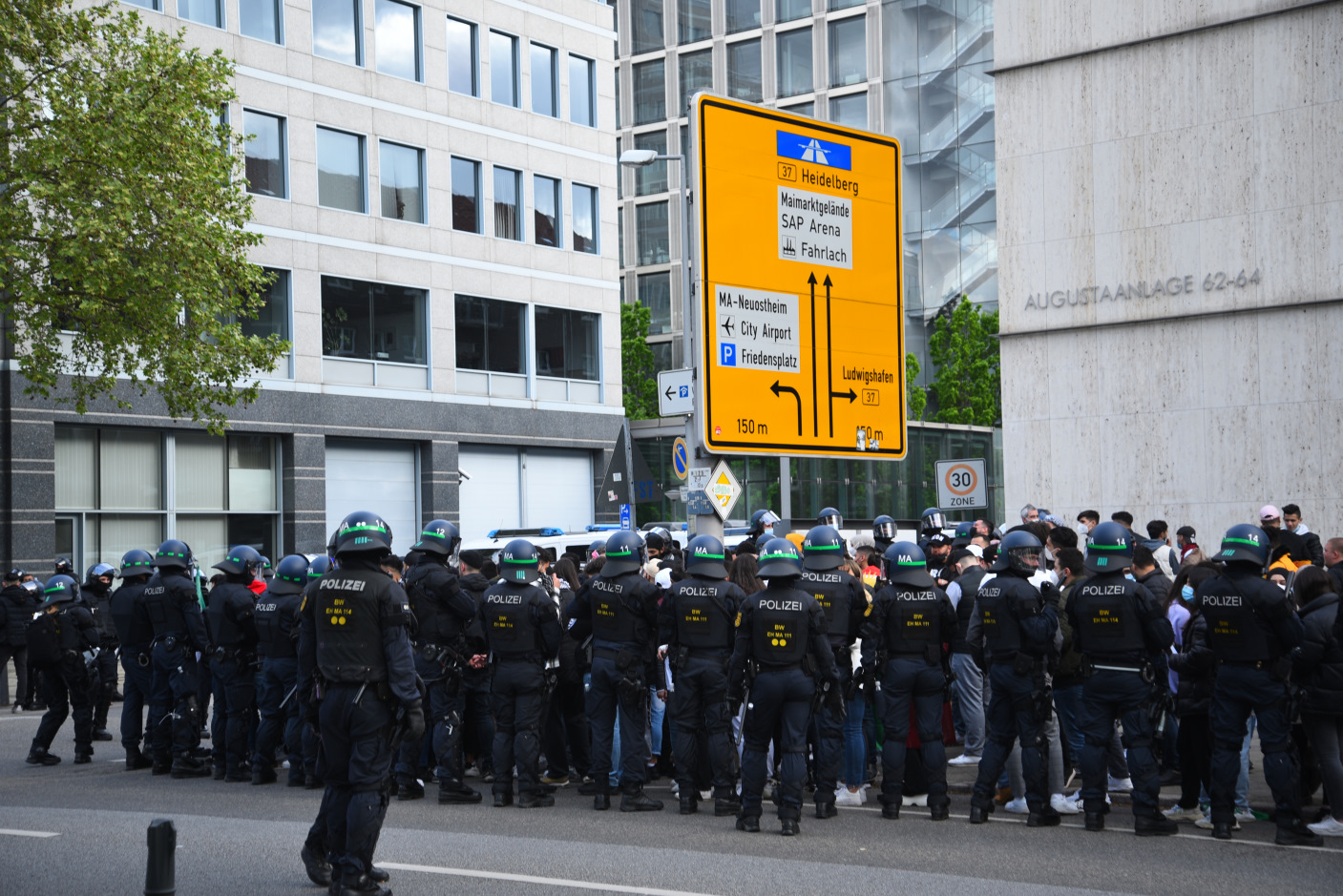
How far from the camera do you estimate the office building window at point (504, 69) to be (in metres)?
34.4

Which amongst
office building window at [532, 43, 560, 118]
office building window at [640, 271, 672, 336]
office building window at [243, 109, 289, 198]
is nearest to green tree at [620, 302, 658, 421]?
office building window at [640, 271, 672, 336]

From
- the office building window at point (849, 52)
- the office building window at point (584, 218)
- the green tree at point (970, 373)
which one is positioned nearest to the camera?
the office building window at point (584, 218)

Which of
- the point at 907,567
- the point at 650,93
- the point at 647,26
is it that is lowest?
the point at 907,567

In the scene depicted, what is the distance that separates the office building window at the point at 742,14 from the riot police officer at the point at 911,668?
55113 millimetres

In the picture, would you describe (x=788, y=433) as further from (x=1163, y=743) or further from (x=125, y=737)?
(x=125, y=737)

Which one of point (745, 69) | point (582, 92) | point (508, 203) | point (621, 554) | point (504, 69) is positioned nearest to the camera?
point (621, 554)

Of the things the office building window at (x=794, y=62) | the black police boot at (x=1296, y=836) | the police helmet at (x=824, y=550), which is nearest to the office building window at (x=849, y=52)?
the office building window at (x=794, y=62)

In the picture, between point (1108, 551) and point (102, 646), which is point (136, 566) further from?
point (1108, 551)

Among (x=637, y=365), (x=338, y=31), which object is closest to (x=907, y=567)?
(x=338, y=31)

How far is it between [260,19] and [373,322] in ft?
22.1

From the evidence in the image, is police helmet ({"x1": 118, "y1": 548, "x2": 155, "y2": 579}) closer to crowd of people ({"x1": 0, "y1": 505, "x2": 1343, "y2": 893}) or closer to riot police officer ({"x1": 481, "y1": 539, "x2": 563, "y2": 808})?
crowd of people ({"x1": 0, "y1": 505, "x2": 1343, "y2": 893})

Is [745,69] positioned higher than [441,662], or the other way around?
[745,69]

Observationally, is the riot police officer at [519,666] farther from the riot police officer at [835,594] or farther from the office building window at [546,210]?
the office building window at [546,210]

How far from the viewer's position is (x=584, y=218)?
36.4 m
